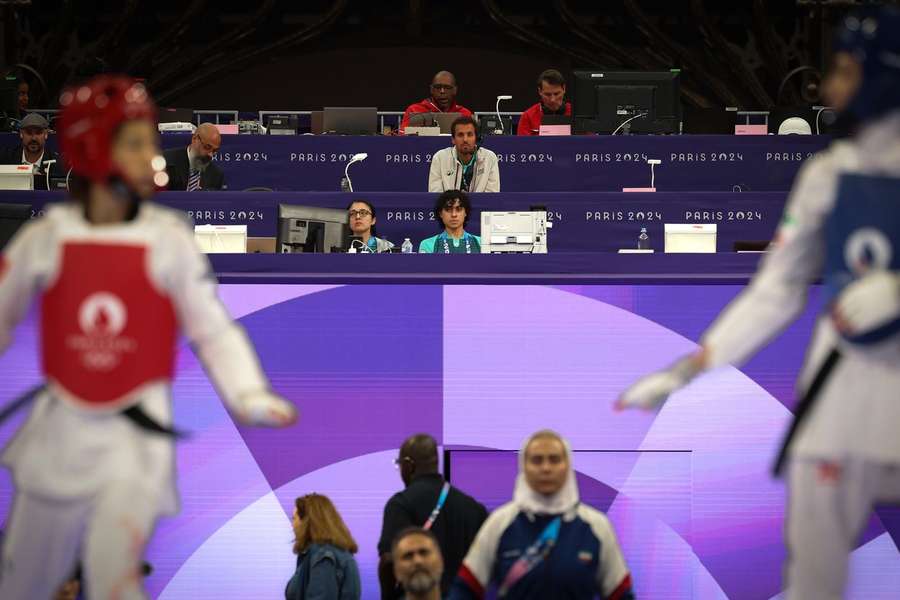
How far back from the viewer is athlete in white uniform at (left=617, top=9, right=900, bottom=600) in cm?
329

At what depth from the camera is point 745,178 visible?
35.5 feet

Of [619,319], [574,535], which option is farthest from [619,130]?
[574,535]

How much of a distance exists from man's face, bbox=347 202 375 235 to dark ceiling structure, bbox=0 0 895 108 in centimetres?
872

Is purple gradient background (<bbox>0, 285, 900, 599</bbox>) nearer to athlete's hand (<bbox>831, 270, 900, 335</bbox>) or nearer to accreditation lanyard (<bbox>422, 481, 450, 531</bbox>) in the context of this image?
accreditation lanyard (<bbox>422, 481, 450, 531</bbox>)

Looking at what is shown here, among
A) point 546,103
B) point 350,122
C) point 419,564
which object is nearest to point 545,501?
point 419,564

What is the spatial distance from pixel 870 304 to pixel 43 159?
28.4ft

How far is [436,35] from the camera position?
18203mm

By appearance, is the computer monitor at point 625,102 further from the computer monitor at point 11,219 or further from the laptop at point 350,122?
the computer monitor at point 11,219

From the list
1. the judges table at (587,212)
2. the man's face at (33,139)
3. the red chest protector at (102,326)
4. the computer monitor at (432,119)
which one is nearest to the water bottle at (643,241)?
the judges table at (587,212)

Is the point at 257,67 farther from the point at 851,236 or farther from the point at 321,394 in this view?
the point at 851,236

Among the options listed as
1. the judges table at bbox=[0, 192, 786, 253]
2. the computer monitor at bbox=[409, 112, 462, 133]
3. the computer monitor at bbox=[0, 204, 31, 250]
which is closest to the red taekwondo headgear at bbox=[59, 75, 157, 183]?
the computer monitor at bbox=[0, 204, 31, 250]

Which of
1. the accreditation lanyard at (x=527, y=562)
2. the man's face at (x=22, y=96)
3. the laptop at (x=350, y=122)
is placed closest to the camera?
the accreditation lanyard at (x=527, y=562)

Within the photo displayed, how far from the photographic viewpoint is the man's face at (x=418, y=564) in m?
5.62

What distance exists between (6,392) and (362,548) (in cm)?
200
